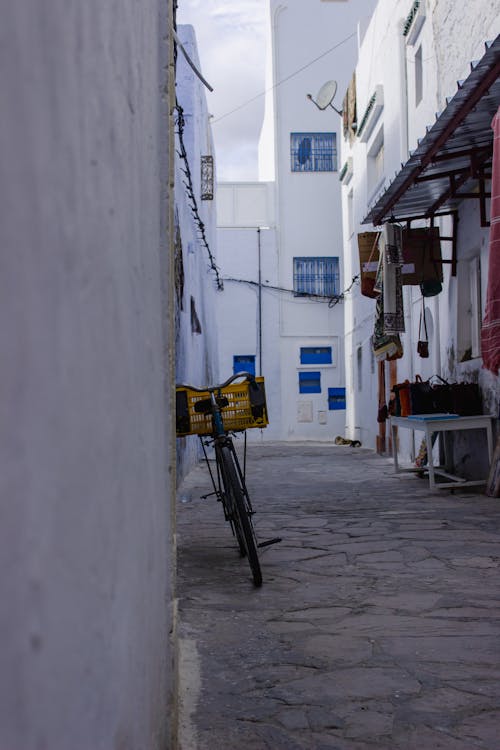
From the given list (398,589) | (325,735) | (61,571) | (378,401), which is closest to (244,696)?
(325,735)

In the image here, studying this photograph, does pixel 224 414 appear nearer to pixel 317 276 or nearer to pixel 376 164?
pixel 376 164

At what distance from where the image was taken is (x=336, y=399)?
25.2 meters

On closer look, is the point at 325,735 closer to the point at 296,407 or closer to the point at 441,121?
the point at 441,121

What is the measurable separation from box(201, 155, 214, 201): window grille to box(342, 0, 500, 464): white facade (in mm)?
2920

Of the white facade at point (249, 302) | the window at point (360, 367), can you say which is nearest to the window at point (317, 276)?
the white facade at point (249, 302)

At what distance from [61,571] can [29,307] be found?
33cm

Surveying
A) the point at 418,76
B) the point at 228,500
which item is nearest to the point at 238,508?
the point at 228,500

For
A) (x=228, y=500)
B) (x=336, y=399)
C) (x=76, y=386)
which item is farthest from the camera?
(x=336, y=399)

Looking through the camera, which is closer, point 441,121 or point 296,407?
point 441,121

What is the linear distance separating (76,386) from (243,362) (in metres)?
24.7

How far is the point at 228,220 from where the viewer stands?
87.2ft

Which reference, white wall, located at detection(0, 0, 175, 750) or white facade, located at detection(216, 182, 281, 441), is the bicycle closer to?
white wall, located at detection(0, 0, 175, 750)

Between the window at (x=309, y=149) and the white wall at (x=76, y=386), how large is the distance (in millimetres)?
24550

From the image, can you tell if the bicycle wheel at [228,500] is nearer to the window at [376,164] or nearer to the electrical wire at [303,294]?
the window at [376,164]
